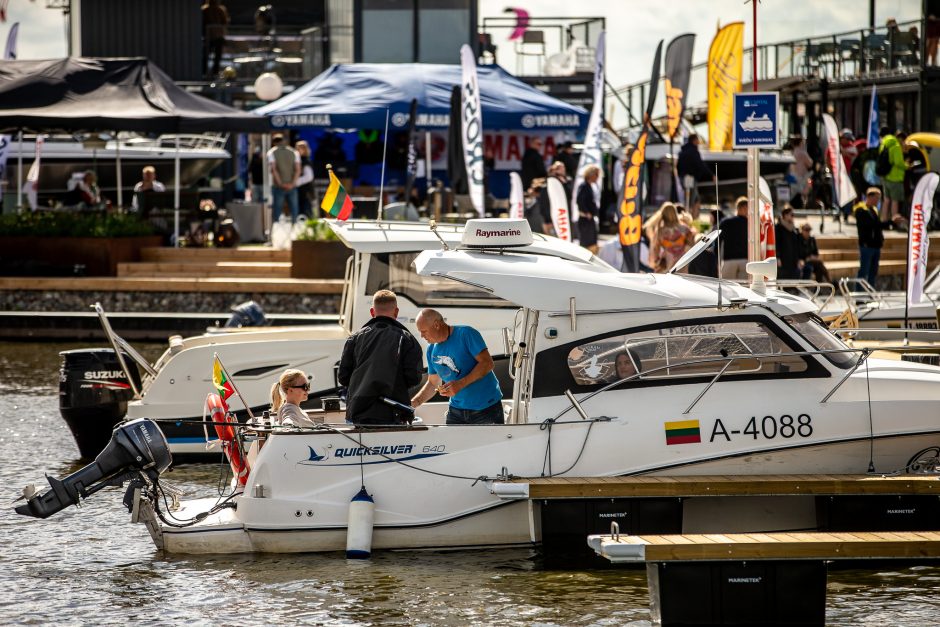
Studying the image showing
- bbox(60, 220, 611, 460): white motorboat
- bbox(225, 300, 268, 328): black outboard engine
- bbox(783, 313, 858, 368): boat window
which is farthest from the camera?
bbox(225, 300, 268, 328): black outboard engine

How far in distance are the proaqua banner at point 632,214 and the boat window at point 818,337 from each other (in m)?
8.73

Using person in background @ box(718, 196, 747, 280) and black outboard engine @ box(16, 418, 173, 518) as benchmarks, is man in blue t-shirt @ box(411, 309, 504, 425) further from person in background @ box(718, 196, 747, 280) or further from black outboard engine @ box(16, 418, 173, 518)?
person in background @ box(718, 196, 747, 280)

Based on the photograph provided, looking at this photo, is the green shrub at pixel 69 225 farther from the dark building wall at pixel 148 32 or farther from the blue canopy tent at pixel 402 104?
the dark building wall at pixel 148 32

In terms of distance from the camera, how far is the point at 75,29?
3600 centimetres

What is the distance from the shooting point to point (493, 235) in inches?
409

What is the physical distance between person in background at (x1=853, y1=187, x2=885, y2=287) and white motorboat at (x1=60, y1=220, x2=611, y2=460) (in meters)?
9.99

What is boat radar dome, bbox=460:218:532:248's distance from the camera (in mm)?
10398

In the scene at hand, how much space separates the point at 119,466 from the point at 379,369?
6.17 ft

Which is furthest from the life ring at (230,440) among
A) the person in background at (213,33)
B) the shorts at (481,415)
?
the person in background at (213,33)

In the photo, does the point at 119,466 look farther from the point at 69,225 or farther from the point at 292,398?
the point at 69,225

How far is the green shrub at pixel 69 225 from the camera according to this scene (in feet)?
78.2

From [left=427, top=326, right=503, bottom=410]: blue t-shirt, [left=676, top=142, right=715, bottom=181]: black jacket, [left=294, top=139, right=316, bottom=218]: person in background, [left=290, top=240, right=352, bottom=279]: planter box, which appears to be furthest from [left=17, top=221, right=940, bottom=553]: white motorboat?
[left=294, top=139, right=316, bottom=218]: person in background

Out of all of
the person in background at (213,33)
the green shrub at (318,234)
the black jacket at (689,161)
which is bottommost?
the green shrub at (318,234)

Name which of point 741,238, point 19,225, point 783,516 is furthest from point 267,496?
point 19,225
